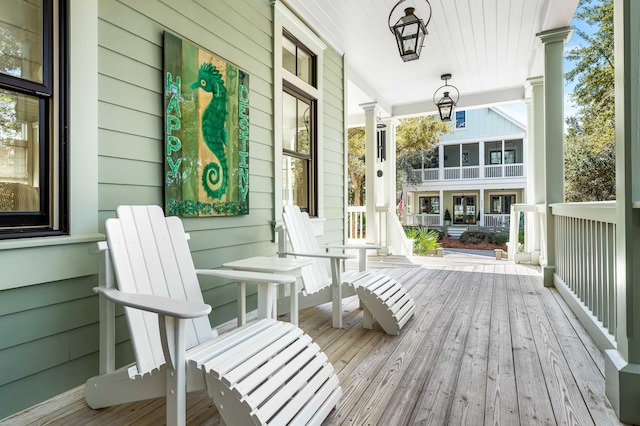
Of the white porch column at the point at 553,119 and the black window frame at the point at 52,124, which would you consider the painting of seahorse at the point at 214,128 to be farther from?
the white porch column at the point at 553,119

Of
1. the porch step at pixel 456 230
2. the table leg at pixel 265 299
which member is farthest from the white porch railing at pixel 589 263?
the porch step at pixel 456 230

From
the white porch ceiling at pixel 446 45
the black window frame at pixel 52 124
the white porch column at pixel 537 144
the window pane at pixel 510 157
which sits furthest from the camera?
the window pane at pixel 510 157

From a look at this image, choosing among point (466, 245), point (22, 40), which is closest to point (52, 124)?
point (22, 40)

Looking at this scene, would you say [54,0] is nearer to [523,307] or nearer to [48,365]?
[48,365]

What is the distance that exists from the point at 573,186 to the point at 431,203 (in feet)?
28.0

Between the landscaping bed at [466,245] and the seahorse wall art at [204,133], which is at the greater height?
the seahorse wall art at [204,133]

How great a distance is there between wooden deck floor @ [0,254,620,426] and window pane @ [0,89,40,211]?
0.99m

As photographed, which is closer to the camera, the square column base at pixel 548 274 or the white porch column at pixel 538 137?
the square column base at pixel 548 274

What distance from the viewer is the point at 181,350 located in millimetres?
1337

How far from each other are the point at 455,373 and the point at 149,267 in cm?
179

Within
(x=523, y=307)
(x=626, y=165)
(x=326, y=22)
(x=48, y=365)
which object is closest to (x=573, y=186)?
(x=523, y=307)

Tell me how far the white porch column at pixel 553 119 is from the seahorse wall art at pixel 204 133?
345 cm

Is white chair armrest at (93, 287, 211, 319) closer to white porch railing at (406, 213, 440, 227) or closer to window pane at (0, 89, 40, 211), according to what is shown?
window pane at (0, 89, 40, 211)

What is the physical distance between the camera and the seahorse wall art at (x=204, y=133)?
7.98 feet
